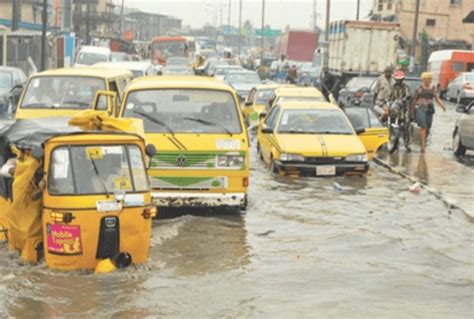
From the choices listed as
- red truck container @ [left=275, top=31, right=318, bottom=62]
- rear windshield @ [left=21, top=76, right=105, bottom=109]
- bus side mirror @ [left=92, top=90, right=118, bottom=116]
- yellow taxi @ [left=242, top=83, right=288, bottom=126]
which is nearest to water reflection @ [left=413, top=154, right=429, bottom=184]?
bus side mirror @ [left=92, top=90, right=118, bottom=116]

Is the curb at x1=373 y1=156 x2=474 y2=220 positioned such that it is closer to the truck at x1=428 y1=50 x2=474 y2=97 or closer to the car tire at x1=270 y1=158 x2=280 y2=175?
the car tire at x1=270 y1=158 x2=280 y2=175

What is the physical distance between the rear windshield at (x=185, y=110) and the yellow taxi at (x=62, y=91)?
2.90 meters

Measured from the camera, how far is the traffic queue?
9.27m

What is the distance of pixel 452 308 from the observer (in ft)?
28.3

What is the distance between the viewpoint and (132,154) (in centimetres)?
966

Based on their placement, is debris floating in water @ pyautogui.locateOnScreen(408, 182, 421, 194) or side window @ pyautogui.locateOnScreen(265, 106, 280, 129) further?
side window @ pyautogui.locateOnScreen(265, 106, 280, 129)

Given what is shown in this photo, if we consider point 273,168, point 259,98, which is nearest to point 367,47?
point 259,98

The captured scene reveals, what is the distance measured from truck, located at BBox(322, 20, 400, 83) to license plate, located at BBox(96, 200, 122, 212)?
3239 centimetres

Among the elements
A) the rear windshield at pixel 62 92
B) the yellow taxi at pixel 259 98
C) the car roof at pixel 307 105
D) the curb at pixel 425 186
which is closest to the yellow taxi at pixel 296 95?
the curb at pixel 425 186

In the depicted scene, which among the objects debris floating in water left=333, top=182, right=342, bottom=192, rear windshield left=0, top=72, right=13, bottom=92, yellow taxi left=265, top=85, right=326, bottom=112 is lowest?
debris floating in water left=333, top=182, right=342, bottom=192

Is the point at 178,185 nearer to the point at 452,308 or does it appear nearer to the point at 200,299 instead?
the point at 200,299

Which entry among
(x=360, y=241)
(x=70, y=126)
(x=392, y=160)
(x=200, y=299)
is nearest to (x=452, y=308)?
(x=200, y=299)

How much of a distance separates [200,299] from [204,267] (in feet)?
4.59

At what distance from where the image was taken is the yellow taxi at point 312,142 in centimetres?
1631
